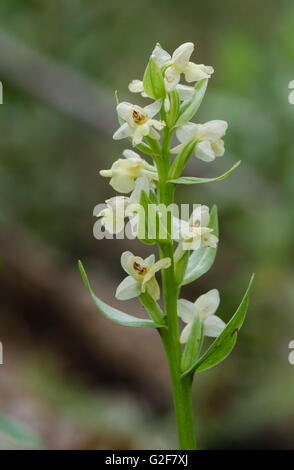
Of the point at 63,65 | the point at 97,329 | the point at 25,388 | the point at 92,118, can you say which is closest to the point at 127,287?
the point at 25,388

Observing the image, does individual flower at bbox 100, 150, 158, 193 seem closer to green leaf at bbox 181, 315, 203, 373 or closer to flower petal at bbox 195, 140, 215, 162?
flower petal at bbox 195, 140, 215, 162

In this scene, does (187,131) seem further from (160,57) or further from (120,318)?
(120,318)

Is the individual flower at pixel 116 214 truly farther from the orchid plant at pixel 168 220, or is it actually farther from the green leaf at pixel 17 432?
the green leaf at pixel 17 432

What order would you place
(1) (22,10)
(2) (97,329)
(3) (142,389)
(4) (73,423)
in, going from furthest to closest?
(1) (22,10), (2) (97,329), (3) (142,389), (4) (73,423)

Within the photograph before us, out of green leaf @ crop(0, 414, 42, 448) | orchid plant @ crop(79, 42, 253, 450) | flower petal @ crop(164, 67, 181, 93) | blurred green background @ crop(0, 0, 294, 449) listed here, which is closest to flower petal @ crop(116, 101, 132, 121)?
orchid plant @ crop(79, 42, 253, 450)

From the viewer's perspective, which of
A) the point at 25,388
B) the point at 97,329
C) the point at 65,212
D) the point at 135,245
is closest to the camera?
the point at 25,388

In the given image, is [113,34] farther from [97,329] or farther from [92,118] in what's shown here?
[97,329]

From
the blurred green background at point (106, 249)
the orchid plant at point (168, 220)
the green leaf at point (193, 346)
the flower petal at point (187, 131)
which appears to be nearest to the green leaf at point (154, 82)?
the orchid plant at point (168, 220)
